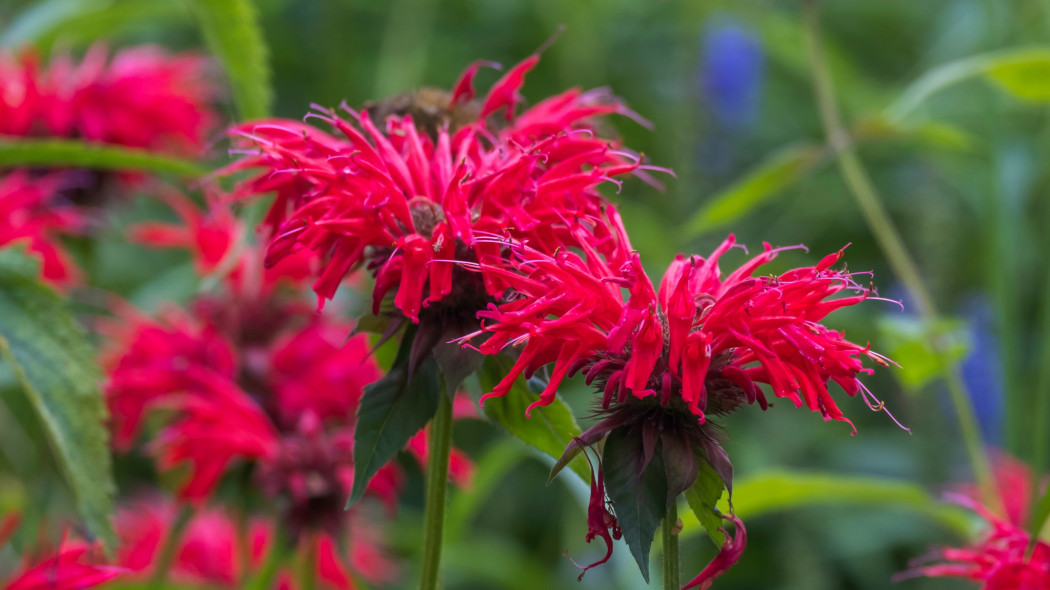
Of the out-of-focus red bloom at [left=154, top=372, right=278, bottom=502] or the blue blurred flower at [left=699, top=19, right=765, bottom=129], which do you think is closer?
the out-of-focus red bloom at [left=154, top=372, right=278, bottom=502]

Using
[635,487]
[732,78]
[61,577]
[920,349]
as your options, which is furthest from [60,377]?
[732,78]

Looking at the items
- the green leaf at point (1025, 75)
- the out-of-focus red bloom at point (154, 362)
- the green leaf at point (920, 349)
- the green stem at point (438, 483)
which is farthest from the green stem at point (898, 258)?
the out-of-focus red bloom at point (154, 362)

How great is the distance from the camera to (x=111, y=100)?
1.02 metres

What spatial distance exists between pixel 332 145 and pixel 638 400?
23cm

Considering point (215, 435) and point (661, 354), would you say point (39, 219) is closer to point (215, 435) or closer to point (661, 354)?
point (215, 435)

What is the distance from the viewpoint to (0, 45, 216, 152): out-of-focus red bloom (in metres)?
0.95

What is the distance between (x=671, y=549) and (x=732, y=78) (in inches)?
44.7

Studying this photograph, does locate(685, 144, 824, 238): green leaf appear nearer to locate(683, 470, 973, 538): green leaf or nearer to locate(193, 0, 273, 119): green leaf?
locate(683, 470, 973, 538): green leaf

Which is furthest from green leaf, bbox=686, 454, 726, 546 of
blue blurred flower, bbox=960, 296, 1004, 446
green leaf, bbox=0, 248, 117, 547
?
blue blurred flower, bbox=960, 296, 1004, 446

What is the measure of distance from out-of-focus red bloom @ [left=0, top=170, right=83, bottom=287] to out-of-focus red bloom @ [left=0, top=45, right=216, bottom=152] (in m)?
0.08

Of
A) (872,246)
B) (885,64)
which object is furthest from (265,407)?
(885,64)

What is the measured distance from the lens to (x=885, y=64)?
2.01 m

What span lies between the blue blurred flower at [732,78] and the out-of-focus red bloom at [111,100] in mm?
736

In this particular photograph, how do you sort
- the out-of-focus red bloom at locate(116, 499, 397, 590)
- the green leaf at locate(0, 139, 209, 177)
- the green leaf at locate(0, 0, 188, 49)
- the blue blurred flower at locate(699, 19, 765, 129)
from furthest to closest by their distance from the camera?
1. the blue blurred flower at locate(699, 19, 765, 129)
2. the out-of-focus red bloom at locate(116, 499, 397, 590)
3. the green leaf at locate(0, 0, 188, 49)
4. the green leaf at locate(0, 139, 209, 177)
